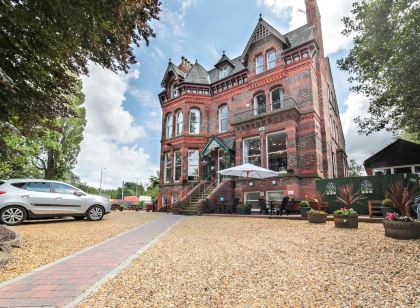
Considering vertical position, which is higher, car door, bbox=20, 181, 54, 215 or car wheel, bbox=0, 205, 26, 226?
car door, bbox=20, 181, 54, 215

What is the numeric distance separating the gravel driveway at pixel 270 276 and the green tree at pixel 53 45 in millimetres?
3942

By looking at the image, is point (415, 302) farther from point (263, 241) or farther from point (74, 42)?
point (74, 42)

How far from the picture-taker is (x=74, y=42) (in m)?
4.70

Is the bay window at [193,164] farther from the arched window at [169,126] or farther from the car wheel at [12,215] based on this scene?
the car wheel at [12,215]

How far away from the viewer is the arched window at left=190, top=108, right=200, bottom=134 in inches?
859

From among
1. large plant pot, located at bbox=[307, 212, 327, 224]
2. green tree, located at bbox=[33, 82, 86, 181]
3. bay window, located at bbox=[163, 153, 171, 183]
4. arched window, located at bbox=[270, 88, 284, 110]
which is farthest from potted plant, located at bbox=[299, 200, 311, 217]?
green tree, located at bbox=[33, 82, 86, 181]

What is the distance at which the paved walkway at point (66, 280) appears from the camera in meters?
2.70

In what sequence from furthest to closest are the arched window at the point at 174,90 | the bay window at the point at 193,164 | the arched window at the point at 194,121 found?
the arched window at the point at 174,90 < the arched window at the point at 194,121 < the bay window at the point at 193,164

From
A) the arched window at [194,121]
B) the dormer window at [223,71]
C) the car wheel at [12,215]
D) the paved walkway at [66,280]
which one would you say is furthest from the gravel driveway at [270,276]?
the dormer window at [223,71]

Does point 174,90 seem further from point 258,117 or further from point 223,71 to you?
point 258,117

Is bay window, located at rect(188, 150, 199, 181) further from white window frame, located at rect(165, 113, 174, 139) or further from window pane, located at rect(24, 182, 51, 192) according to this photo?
window pane, located at rect(24, 182, 51, 192)

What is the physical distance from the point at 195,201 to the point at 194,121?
27.0 ft

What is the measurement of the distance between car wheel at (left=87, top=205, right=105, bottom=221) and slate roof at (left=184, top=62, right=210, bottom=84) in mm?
15188

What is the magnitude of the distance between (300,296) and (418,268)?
2429 mm
